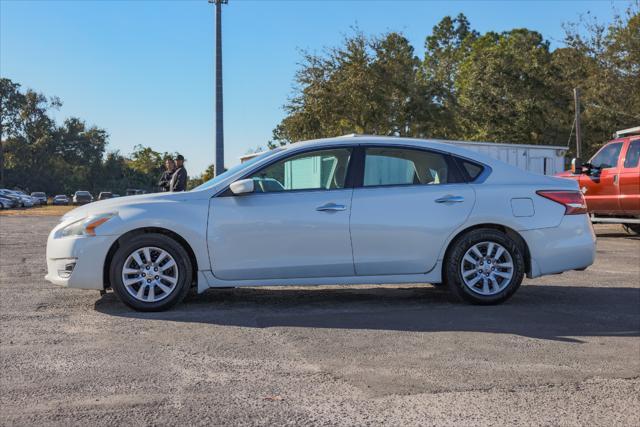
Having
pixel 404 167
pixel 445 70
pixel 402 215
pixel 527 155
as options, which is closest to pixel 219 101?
pixel 527 155

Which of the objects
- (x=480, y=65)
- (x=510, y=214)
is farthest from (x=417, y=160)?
(x=480, y=65)

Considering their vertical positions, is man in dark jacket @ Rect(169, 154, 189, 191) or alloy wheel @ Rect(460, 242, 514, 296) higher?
man in dark jacket @ Rect(169, 154, 189, 191)

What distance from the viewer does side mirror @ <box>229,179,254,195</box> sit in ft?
20.0

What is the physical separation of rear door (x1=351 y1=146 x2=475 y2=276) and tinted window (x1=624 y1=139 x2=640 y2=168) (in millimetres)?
8257

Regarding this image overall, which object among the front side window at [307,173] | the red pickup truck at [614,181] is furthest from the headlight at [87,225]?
the red pickup truck at [614,181]

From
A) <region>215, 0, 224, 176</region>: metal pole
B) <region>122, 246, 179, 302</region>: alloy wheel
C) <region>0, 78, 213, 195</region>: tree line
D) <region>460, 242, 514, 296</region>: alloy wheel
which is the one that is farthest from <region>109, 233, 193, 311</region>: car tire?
<region>0, 78, 213, 195</region>: tree line

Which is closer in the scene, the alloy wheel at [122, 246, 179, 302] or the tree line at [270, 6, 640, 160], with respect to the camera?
the alloy wheel at [122, 246, 179, 302]

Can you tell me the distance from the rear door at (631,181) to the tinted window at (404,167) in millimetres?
8125

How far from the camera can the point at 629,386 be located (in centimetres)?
391

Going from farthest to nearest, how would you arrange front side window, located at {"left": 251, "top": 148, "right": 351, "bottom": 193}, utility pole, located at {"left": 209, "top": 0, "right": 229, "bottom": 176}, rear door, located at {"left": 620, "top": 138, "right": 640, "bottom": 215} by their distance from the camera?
utility pole, located at {"left": 209, "top": 0, "right": 229, "bottom": 176}
rear door, located at {"left": 620, "top": 138, "right": 640, "bottom": 215}
front side window, located at {"left": 251, "top": 148, "right": 351, "bottom": 193}

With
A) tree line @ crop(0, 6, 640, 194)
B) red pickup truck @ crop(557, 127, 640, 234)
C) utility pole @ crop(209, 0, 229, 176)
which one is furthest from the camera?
tree line @ crop(0, 6, 640, 194)

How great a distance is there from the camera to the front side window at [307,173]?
20.9 ft

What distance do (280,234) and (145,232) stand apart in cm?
123

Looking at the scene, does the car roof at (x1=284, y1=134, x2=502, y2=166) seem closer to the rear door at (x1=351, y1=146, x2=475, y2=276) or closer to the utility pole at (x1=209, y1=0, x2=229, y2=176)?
the rear door at (x1=351, y1=146, x2=475, y2=276)
